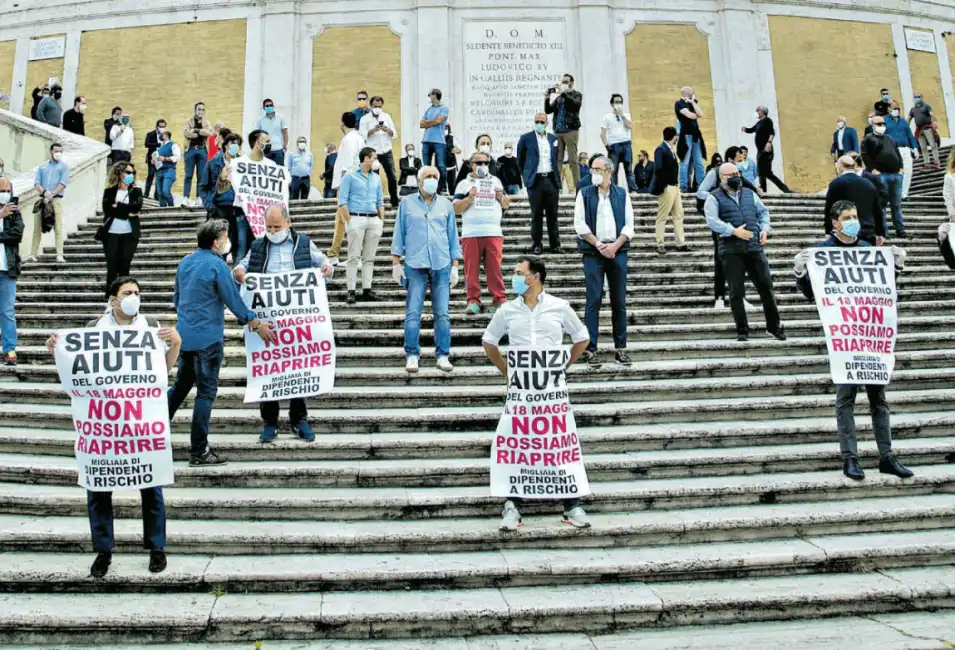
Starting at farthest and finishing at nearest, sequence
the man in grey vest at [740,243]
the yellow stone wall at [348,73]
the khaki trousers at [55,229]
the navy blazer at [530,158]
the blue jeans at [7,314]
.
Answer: the yellow stone wall at [348,73] → the khaki trousers at [55,229] → the navy blazer at [530,158] → the man in grey vest at [740,243] → the blue jeans at [7,314]

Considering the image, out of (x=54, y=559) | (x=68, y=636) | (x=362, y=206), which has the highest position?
(x=362, y=206)

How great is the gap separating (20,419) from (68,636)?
3279 mm

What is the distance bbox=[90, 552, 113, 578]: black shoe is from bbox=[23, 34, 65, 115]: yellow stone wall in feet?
68.8

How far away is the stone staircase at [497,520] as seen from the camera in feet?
14.0

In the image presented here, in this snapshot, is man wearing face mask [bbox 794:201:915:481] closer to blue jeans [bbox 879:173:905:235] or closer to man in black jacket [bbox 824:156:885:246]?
man in black jacket [bbox 824:156:885:246]

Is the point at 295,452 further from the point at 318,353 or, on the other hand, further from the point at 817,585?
the point at 817,585

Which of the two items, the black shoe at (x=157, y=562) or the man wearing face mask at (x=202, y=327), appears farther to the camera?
the man wearing face mask at (x=202, y=327)

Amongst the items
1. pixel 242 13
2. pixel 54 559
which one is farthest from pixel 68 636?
pixel 242 13

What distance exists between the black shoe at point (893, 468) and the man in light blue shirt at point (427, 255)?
12.0 feet

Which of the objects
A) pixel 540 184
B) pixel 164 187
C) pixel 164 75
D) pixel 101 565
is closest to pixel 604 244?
pixel 540 184

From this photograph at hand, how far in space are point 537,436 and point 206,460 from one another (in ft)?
8.04

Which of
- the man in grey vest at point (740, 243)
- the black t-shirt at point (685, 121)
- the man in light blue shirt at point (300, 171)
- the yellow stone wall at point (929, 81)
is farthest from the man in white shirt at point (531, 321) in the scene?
the yellow stone wall at point (929, 81)

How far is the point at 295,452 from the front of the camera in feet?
20.2

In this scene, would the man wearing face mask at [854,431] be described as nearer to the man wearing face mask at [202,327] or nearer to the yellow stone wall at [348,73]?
the man wearing face mask at [202,327]
